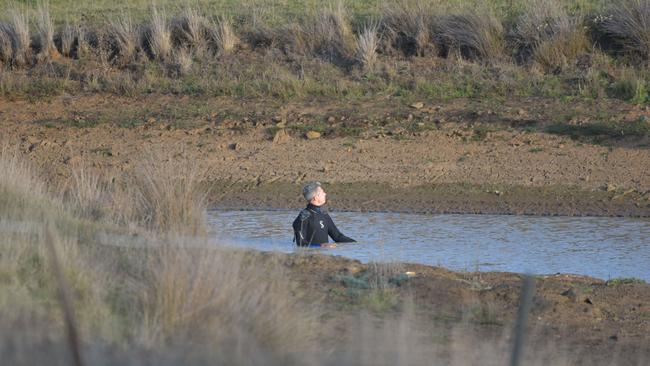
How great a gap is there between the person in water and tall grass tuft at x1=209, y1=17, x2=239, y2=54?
9881mm

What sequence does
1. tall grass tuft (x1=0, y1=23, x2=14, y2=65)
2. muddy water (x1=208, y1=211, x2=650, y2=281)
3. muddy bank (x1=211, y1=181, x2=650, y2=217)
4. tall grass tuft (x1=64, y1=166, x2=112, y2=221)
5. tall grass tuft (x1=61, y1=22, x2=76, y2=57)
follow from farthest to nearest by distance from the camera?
tall grass tuft (x1=61, y1=22, x2=76, y2=57)
tall grass tuft (x1=0, y1=23, x2=14, y2=65)
muddy bank (x1=211, y1=181, x2=650, y2=217)
tall grass tuft (x1=64, y1=166, x2=112, y2=221)
muddy water (x1=208, y1=211, x2=650, y2=281)

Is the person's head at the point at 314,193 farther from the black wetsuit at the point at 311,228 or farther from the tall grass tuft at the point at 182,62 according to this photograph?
the tall grass tuft at the point at 182,62

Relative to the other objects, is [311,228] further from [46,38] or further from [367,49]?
[46,38]

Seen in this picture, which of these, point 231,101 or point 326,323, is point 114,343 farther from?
point 231,101

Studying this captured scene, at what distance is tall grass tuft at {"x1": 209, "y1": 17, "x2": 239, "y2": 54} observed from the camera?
69.5 ft

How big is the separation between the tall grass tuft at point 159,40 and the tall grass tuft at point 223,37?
90 centimetres

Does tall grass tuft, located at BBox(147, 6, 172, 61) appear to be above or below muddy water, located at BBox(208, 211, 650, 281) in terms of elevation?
above

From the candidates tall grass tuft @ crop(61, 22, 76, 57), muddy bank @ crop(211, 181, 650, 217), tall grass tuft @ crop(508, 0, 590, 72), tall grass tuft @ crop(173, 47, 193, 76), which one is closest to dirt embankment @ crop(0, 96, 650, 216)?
muddy bank @ crop(211, 181, 650, 217)

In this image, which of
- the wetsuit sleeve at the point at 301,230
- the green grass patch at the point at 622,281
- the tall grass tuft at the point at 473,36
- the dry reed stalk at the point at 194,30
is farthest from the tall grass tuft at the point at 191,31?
the green grass patch at the point at 622,281

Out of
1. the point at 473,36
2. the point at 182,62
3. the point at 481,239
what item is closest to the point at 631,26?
the point at 473,36

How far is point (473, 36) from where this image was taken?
1941cm

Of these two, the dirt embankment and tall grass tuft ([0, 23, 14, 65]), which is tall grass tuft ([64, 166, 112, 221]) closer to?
the dirt embankment

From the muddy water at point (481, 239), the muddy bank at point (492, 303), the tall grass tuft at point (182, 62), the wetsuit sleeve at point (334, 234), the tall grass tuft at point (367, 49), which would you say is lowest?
the muddy water at point (481, 239)

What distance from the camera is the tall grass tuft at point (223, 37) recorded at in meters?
21.2
